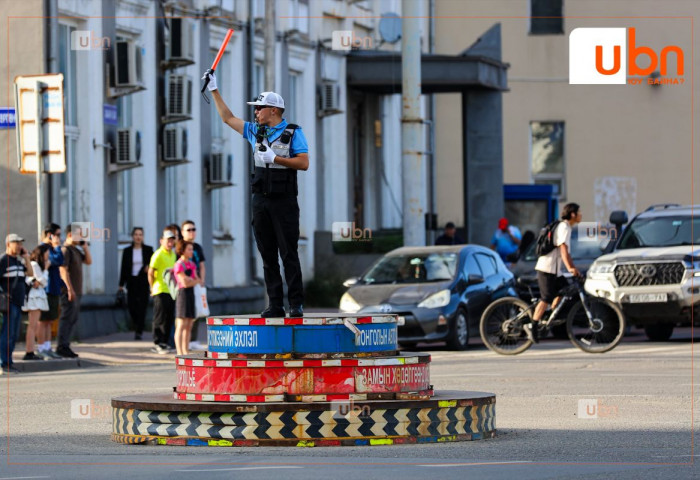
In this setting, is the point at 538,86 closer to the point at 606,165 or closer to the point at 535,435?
the point at 606,165

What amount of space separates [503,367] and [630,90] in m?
28.8

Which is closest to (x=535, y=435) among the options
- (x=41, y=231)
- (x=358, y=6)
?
(x=41, y=231)

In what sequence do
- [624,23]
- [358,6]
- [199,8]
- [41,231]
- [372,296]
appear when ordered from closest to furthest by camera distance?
[41,231]
[372,296]
[199,8]
[358,6]
[624,23]

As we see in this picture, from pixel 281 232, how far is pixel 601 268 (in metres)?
13.2

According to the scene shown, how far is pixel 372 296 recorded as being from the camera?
2372 cm

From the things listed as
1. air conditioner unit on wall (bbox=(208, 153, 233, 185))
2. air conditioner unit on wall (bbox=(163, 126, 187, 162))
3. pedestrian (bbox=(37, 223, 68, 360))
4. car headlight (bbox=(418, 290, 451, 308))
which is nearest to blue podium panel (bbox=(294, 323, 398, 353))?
pedestrian (bbox=(37, 223, 68, 360))

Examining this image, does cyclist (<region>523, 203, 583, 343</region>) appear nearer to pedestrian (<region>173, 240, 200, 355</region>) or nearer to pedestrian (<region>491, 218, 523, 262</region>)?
pedestrian (<region>173, 240, 200, 355</region>)

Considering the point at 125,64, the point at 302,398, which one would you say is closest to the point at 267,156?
the point at 302,398

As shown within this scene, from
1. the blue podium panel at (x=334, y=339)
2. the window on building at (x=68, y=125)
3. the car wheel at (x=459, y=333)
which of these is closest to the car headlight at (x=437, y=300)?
the car wheel at (x=459, y=333)

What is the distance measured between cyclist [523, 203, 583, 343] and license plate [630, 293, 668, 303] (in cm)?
256

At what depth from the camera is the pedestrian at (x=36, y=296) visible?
2103 cm

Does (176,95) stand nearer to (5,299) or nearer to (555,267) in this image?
(5,299)

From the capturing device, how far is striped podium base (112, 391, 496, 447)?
446 inches

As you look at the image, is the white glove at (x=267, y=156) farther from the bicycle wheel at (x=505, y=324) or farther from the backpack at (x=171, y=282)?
the bicycle wheel at (x=505, y=324)
